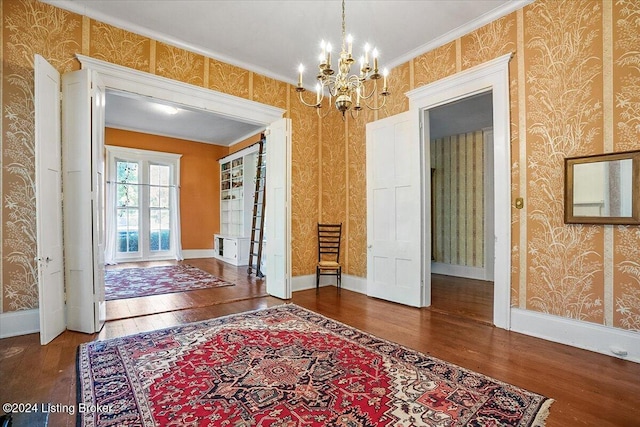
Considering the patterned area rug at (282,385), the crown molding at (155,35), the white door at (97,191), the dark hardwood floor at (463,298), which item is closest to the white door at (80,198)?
the white door at (97,191)

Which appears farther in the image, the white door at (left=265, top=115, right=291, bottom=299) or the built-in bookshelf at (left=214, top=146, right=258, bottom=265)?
the built-in bookshelf at (left=214, top=146, right=258, bottom=265)

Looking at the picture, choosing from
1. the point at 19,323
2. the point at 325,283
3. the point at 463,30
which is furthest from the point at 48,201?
Answer: the point at 463,30

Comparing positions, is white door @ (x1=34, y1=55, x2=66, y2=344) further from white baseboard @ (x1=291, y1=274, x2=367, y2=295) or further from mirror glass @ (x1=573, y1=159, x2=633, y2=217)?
mirror glass @ (x1=573, y1=159, x2=633, y2=217)

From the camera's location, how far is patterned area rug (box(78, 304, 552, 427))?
162cm

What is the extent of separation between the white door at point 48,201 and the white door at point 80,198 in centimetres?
6

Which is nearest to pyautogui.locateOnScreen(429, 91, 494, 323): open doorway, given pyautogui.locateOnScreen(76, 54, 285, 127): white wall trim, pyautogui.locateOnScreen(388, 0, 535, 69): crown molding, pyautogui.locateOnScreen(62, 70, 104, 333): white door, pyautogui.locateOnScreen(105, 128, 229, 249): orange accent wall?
pyautogui.locateOnScreen(388, 0, 535, 69): crown molding

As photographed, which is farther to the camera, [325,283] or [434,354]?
[325,283]

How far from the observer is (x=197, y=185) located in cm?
836

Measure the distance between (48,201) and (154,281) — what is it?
2832 millimetres

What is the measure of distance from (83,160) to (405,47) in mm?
3832

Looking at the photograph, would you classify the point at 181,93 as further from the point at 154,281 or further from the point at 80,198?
the point at 154,281

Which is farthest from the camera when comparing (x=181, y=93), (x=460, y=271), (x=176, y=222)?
(x=176, y=222)

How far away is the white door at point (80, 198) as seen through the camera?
9.50 ft

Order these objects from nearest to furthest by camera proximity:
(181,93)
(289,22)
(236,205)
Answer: (289,22), (181,93), (236,205)
